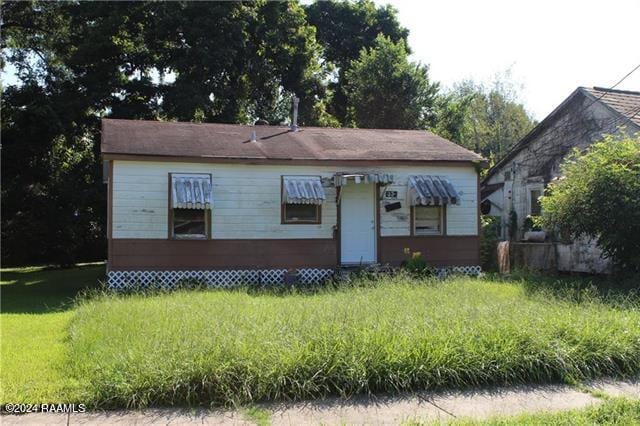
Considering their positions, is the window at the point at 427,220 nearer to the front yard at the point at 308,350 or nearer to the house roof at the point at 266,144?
the house roof at the point at 266,144

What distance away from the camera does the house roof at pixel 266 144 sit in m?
13.7

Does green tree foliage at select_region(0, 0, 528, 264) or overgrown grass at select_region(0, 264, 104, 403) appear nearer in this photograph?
overgrown grass at select_region(0, 264, 104, 403)

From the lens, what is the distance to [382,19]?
34000 millimetres

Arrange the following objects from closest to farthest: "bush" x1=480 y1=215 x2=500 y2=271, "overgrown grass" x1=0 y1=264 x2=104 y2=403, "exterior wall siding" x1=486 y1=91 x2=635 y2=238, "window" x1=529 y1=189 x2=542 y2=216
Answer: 1. "overgrown grass" x1=0 y1=264 x2=104 y2=403
2. "exterior wall siding" x1=486 y1=91 x2=635 y2=238
3. "bush" x1=480 y1=215 x2=500 y2=271
4. "window" x1=529 y1=189 x2=542 y2=216

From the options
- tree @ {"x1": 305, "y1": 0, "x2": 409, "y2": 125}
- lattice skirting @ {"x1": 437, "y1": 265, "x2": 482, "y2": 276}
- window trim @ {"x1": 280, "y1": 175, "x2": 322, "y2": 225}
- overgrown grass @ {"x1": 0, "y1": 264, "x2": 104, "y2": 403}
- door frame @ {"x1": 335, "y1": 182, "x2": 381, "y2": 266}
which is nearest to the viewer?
overgrown grass @ {"x1": 0, "y1": 264, "x2": 104, "y2": 403}

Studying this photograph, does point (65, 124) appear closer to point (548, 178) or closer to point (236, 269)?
point (236, 269)

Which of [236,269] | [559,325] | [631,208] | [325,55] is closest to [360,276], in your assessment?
[236,269]

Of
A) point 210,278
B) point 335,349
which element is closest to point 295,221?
point 210,278

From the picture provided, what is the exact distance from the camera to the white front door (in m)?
14.7

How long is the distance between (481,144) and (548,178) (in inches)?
714

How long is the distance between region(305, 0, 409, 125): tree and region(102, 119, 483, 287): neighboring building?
19.1 metres

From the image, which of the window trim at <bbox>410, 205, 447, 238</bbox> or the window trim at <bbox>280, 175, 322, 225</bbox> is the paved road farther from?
the window trim at <bbox>410, 205, 447, 238</bbox>

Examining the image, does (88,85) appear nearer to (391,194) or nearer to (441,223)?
(391,194)

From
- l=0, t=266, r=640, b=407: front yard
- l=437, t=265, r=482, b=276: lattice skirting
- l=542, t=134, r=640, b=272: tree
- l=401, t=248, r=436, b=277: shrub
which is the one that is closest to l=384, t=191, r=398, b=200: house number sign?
l=401, t=248, r=436, b=277: shrub
